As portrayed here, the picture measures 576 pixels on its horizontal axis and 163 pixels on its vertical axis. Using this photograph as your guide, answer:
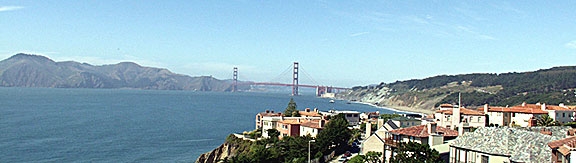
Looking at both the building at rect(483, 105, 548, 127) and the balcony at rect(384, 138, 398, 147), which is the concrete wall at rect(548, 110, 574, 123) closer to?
A: the building at rect(483, 105, 548, 127)

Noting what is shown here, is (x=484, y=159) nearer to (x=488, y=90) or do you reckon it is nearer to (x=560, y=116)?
(x=560, y=116)

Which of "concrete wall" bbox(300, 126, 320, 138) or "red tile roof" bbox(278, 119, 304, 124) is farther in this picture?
"red tile roof" bbox(278, 119, 304, 124)

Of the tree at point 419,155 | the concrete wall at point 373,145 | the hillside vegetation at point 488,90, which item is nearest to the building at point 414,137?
the concrete wall at point 373,145

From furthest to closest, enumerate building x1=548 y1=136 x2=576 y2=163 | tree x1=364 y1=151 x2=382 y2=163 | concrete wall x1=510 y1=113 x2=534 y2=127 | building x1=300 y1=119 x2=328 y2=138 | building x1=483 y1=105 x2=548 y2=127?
building x1=300 y1=119 x2=328 y2=138 → building x1=483 y1=105 x2=548 y2=127 → concrete wall x1=510 y1=113 x2=534 y2=127 → tree x1=364 y1=151 x2=382 y2=163 → building x1=548 y1=136 x2=576 y2=163

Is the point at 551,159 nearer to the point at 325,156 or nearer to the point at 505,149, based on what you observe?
the point at 505,149

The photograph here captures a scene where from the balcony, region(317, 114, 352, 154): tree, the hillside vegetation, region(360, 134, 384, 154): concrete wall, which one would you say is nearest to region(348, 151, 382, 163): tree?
the balcony

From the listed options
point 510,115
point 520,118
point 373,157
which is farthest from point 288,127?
point 373,157
